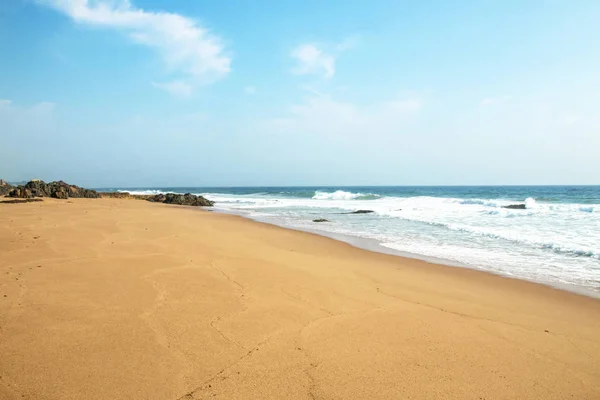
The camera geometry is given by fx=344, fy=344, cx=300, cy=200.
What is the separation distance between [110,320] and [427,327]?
359 centimetres

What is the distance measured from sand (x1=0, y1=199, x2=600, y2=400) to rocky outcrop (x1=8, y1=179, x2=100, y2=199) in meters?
21.0

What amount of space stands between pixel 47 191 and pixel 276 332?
28388 millimetres

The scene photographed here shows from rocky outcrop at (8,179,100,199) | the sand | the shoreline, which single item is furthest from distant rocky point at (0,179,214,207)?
the shoreline

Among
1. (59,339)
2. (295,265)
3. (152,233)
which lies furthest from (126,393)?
(152,233)

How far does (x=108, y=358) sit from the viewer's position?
3.00 meters

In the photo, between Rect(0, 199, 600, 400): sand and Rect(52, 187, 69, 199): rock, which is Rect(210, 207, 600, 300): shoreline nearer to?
Rect(0, 199, 600, 400): sand

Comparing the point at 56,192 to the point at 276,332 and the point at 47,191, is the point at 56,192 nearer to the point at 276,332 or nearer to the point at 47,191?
the point at 47,191

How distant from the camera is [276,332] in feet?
12.1

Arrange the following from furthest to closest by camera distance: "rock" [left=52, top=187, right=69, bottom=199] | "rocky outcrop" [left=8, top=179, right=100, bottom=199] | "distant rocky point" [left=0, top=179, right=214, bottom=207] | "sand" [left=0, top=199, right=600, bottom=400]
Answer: "rock" [left=52, top=187, right=69, bottom=199] → "distant rocky point" [left=0, top=179, right=214, bottom=207] → "rocky outcrop" [left=8, top=179, right=100, bottom=199] → "sand" [left=0, top=199, right=600, bottom=400]

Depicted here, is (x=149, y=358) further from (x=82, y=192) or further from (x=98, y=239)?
(x=82, y=192)

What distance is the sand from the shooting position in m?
2.76

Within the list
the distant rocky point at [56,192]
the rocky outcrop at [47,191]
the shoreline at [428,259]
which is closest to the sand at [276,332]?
the shoreline at [428,259]

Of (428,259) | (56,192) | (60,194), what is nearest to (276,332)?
(428,259)

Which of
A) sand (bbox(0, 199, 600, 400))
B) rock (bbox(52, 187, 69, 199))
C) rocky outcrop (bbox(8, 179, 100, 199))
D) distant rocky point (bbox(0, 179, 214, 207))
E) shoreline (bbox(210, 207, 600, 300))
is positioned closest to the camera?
sand (bbox(0, 199, 600, 400))
